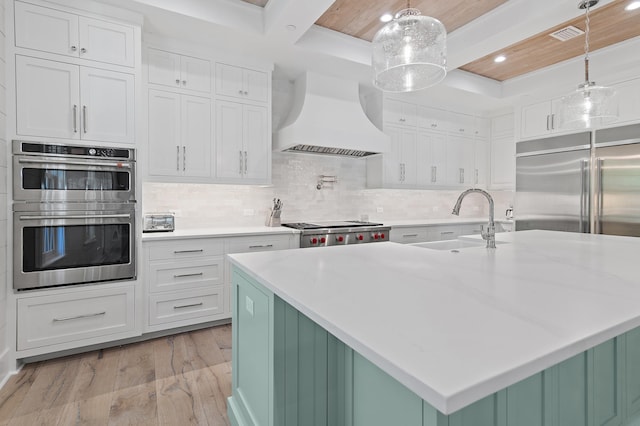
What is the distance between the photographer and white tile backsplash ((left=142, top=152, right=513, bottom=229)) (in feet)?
11.4

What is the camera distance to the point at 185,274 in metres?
2.94

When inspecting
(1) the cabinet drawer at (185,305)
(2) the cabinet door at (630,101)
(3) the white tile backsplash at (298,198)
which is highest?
(2) the cabinet door at (630,101)

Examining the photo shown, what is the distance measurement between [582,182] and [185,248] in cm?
446

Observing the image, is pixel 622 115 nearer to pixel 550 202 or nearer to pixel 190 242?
pixel 550 202

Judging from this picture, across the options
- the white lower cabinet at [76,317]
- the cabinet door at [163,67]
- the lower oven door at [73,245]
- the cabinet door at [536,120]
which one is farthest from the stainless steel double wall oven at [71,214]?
the cabinet door at [536,120]

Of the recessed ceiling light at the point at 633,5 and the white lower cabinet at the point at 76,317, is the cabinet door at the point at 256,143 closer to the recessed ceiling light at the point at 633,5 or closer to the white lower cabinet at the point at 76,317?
the white lower cabinet at the point at 76,317

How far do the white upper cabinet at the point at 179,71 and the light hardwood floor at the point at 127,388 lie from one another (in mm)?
2311

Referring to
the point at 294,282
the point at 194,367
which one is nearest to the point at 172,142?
the point at 194,367

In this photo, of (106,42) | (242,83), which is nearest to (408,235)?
(242,83)

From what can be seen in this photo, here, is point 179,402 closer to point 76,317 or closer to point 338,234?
point 76,317

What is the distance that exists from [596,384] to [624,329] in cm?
72

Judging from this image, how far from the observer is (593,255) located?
179 cm

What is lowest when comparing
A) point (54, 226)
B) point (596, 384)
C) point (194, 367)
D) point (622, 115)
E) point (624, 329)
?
point (194, 367)

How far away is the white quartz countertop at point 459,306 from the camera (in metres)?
0.61
